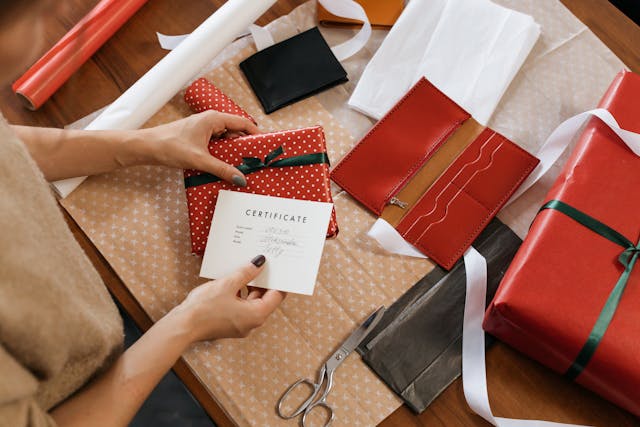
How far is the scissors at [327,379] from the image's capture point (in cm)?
77

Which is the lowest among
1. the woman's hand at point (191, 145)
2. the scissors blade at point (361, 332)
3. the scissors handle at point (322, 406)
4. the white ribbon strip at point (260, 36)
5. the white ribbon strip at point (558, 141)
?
A: the scissors handle at point (322, 406)

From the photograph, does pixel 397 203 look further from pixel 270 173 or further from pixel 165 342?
pixel 165 342

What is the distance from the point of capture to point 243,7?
92 centimetres

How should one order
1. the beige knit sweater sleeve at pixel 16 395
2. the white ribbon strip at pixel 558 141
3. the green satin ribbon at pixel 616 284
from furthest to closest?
1. the white ribbon strip at pixel 558 141
2. the green satin ribbon at pixel 616 284
3. the beige knit sweater sleeve at pixel 16 395

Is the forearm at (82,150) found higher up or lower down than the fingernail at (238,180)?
higher up

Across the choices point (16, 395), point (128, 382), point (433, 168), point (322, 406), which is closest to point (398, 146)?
point (433, 168)

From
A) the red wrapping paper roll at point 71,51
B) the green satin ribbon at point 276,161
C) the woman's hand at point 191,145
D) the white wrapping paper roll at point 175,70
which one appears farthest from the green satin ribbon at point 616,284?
the red wrapping paper roll at point 71,51

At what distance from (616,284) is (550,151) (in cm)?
25

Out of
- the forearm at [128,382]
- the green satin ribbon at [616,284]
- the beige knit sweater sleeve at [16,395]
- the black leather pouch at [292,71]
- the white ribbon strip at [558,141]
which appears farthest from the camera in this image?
the black leather pouch at [292,71]

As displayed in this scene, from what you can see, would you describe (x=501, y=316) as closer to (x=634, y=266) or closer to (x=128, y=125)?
(x=634, y=266)

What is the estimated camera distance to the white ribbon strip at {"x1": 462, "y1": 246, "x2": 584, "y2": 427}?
0.78 metres

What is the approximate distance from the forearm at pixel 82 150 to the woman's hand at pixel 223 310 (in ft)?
0.77

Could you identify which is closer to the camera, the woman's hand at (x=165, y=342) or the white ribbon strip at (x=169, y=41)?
the woman's hand at (x=165, y=342)

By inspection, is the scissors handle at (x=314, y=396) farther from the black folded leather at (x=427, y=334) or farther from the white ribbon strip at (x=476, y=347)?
the white ribbon strip at (x=476, y=347)
